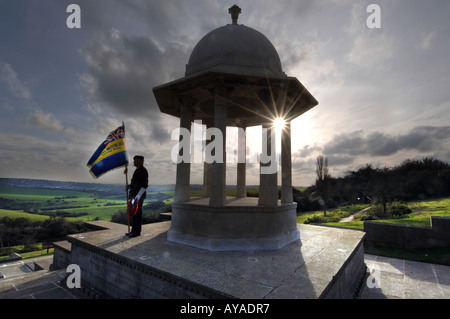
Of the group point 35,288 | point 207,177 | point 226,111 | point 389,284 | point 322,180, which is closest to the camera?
point 35,288

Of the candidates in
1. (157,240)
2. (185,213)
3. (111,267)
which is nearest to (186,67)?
(185,213)

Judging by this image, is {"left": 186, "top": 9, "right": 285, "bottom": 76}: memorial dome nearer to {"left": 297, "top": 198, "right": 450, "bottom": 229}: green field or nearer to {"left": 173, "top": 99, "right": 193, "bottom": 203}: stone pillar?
{"left": 173, "top": 99, "right": 193, "bottom": 203}: stone pillar

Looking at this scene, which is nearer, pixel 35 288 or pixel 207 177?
pixel 35 288

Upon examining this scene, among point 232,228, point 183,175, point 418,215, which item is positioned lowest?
point 418,215

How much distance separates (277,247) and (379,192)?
104 feet

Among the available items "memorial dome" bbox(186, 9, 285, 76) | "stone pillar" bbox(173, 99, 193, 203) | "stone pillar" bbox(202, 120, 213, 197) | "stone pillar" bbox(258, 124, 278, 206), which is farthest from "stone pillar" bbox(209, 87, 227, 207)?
"stone pillar" bbox(202, 120, 213, 197)

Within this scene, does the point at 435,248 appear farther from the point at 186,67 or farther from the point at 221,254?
the point at 186,67

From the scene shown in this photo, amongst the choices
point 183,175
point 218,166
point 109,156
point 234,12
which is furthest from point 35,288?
point 234,12

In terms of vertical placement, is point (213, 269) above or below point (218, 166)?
below

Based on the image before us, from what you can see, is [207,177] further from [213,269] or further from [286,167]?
[213,269]

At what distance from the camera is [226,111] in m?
9.58

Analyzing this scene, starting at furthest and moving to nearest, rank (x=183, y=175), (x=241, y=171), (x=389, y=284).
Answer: (x=241, y=171)
(x=183, y=175)
(x=389, y=284)

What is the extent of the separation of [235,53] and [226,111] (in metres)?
2.35
